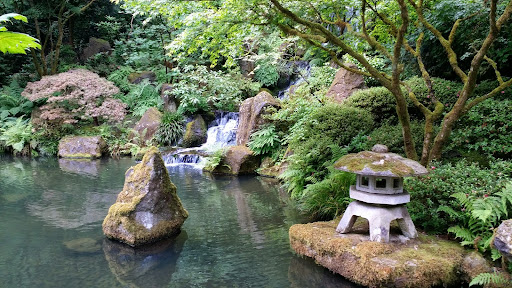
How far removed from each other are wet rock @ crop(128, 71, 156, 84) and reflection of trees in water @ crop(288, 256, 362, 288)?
693 inches

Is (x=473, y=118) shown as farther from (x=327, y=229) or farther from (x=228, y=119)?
(x=228, y=119)

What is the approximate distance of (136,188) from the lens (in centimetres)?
557

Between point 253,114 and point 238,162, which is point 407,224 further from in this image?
point 253,114

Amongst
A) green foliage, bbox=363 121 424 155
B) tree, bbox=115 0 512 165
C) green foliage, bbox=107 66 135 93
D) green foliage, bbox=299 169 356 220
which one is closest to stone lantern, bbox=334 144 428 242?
tree, bbox=115 0 512 165

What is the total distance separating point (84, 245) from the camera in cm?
534

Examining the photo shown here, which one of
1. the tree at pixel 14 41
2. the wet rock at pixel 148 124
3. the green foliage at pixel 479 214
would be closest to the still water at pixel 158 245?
the green foliage at pixel 479 214

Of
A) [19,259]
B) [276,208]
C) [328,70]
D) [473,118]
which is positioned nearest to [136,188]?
Answer: [19,259]

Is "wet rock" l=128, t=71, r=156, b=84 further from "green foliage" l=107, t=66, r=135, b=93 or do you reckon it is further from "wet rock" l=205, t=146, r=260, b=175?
"wet rock" l=205, t=146, r=260, b=175

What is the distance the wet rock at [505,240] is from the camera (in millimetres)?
3252

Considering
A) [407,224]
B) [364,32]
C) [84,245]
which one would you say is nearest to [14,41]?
[407,224]

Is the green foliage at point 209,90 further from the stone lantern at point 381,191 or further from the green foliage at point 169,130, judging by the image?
the stone lantern at point 381,191

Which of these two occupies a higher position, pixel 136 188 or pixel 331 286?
pixel 136 188

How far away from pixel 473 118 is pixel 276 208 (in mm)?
4068

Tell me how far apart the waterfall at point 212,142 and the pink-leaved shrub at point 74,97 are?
3777mm
